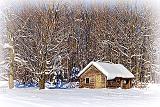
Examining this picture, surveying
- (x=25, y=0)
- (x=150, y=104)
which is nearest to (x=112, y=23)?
(x=25, y=0)

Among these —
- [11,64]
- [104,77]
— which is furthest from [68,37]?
[104,77]

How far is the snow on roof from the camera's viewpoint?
47.6 ft

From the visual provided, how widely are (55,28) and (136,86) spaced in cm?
563

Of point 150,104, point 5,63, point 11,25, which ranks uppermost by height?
point 11,25

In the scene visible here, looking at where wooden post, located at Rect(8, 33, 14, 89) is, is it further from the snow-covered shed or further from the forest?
the snow-covered shed

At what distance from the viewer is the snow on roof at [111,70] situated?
1451 cm

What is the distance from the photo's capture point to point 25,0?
650 centimetres

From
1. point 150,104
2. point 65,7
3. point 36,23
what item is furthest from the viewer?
point 36,23

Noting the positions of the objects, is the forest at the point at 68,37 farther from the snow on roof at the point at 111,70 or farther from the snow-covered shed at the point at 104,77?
the snow-covered shed at the point at 104,77

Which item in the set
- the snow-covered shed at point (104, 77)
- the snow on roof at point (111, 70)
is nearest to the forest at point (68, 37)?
the snow on roof at point (111, 70)

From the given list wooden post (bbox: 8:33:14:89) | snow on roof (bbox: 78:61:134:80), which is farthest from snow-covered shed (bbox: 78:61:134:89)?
wooden post (bbox: 8:33:14:89)

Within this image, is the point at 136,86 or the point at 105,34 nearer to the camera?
the point at 105,34

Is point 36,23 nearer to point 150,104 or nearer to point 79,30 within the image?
point 79,30

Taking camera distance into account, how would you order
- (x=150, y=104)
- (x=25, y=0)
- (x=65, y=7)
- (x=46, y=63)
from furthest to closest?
1. (x=46, y=63)
2. (x=65, y=7)
3. (x=25, y=0)
4. (x=150, y=104)
